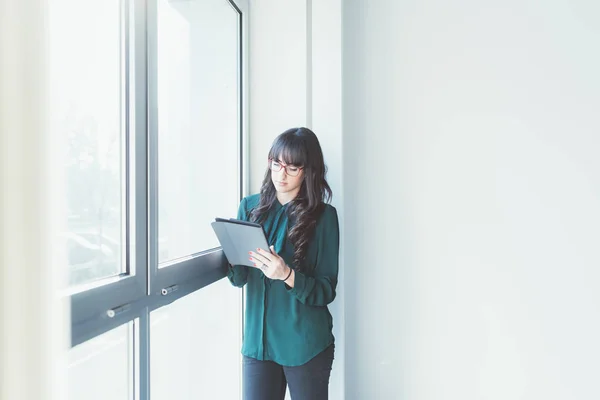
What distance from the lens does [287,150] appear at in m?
1.18

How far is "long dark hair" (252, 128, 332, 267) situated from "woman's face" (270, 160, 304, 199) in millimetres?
16

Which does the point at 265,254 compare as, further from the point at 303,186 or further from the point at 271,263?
the point at 303,186

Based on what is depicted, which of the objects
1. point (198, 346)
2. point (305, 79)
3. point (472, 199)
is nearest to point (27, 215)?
point (198, 346)

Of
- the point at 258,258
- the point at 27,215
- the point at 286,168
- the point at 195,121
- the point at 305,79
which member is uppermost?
the point at 305,79

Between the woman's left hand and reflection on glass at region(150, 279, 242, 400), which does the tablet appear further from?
reflection on glass at region(150, 279, 242, 400)

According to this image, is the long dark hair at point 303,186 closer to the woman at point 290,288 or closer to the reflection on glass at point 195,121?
the woman at point 290,288

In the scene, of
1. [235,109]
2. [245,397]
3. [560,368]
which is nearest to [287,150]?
[235,109]

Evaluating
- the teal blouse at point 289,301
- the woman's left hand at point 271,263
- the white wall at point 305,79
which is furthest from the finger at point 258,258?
the white wall at point 305,79

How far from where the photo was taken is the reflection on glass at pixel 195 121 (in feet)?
3.54

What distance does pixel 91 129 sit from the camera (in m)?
0.82

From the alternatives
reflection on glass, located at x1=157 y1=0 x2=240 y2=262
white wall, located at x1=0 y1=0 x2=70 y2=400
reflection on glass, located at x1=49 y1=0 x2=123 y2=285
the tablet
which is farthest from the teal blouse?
white wall, located at x1=0 y1=0 x2=70 y2=400

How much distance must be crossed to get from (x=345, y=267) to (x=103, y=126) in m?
1.07

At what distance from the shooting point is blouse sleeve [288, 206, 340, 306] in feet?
3.81

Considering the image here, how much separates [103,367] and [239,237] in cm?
47
